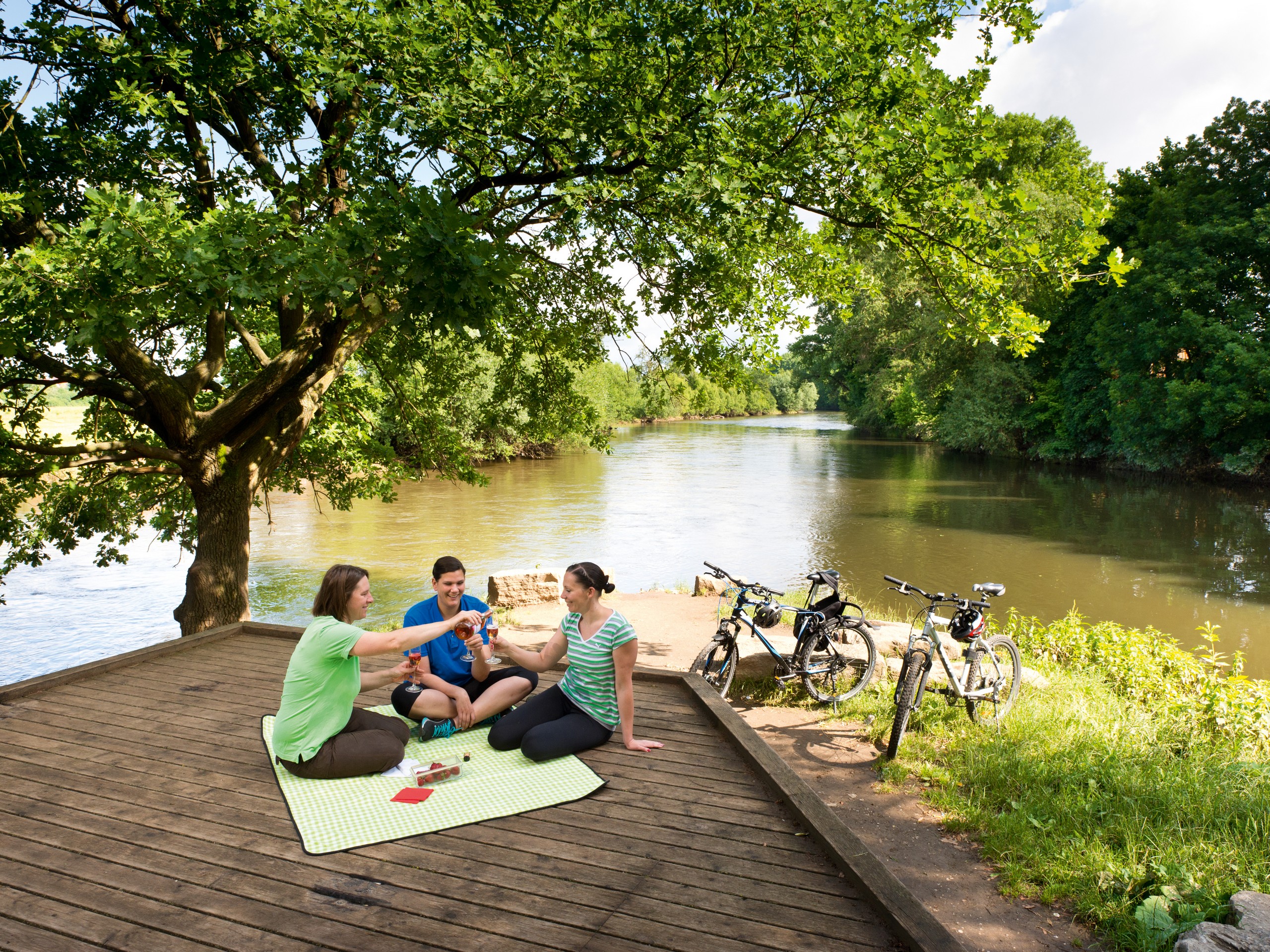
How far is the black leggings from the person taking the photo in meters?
4.17

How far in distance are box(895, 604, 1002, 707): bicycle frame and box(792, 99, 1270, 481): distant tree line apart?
11.9 meters

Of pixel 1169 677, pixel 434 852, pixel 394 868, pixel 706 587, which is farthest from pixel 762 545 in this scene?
pixel 394 868

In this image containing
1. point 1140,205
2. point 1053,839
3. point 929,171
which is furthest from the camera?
point 1140,205

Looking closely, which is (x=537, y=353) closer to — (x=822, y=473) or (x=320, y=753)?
(x=320, y=753)

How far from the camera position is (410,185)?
686cm

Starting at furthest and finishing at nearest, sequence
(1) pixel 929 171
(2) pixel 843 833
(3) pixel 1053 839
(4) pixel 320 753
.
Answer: (1) pixel 929 171 < (3) pixel 1053 839 < (4) pixel 320 753 < (2) pixel 843 833

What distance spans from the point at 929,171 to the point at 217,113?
696cm

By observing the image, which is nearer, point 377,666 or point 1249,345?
point 377,666

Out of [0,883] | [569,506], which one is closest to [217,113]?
[0,883]

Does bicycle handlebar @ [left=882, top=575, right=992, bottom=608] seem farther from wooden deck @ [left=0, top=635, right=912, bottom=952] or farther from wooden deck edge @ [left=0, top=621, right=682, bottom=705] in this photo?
wooden deck @ [left=0, top=635, right=912, bottom=952]

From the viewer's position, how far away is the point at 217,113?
26.9ft

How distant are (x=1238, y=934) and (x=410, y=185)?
7.24 m

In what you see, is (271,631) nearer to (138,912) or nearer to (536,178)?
(138,912)

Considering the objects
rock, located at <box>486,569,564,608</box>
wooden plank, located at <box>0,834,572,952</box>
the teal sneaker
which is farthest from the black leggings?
rock, located at <box>486,569,564,608</box>
